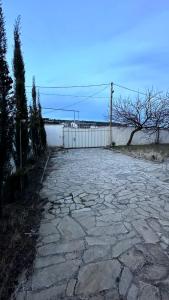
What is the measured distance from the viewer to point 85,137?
18.5m

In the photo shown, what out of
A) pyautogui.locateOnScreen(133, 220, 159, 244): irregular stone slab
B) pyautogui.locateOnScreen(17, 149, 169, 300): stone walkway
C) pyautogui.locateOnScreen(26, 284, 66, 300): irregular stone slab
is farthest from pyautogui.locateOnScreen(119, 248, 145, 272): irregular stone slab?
pyautogui.locateOnScreen(26, 284, 66, 300): irregular stone slab

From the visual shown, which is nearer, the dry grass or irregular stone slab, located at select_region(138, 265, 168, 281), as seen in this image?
irregular stone slab, located at select_region(138, 265, 168, 281)

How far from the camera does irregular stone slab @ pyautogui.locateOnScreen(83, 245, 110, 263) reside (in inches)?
111

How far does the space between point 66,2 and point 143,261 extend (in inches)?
344

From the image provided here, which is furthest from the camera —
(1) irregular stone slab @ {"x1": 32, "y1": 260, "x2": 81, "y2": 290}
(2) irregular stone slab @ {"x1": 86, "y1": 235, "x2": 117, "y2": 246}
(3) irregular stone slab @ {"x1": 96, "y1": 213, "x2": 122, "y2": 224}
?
(3) irregular stone slab @ {"x1": 96, "y1": 213, "x2": 122, "y2": 224}

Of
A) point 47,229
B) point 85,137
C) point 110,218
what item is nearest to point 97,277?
point 47,229

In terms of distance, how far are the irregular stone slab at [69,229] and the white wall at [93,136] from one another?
46.1 feet

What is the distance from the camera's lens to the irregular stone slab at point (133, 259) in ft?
8.65

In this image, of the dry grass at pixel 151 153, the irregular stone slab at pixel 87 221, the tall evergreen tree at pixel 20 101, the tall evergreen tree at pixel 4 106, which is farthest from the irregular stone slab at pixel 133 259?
the dry grass at pixel 151 153

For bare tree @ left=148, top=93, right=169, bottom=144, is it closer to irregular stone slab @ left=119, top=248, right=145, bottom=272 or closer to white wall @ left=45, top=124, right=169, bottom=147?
white wall @ left=45, top=124, right=169, bottom=147

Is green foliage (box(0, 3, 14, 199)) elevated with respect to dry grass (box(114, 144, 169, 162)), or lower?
elevated

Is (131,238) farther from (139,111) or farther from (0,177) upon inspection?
(139,111)

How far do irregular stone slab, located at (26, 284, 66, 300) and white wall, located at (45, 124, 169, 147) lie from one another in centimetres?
1562

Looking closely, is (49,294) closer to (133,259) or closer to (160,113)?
(133,259)
